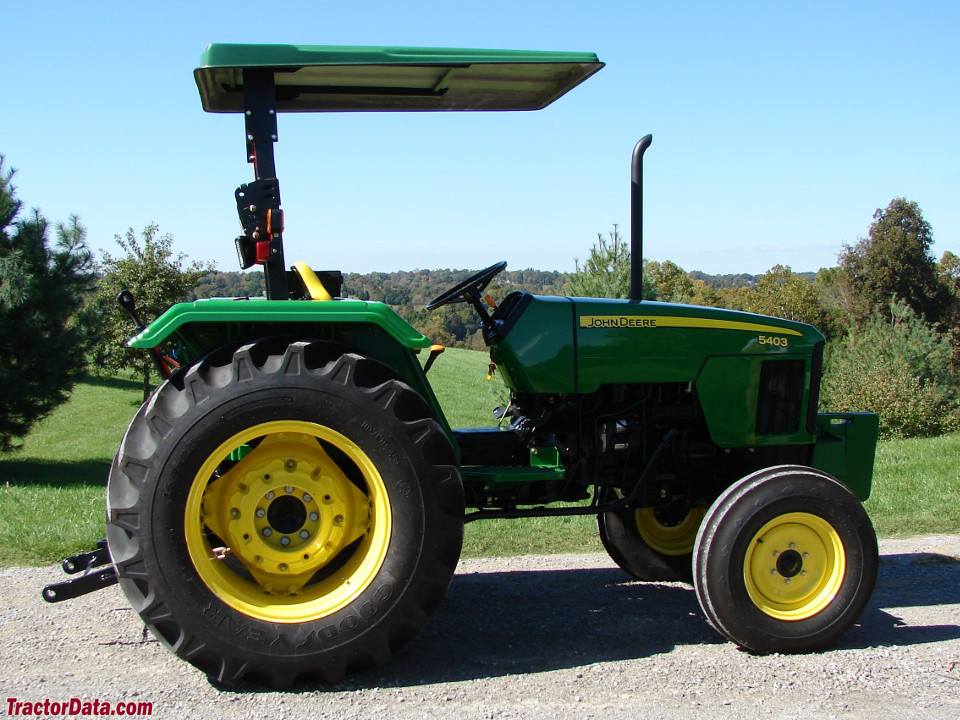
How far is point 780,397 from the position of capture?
459cm

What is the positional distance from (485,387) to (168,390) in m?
25.7

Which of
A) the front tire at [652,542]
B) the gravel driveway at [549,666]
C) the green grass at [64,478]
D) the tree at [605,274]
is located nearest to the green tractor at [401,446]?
the gravel driveway at [549,666]

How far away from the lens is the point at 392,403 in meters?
3.58

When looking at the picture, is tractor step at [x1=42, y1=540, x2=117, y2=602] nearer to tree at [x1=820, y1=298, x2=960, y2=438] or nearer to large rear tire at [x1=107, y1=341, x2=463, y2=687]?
large rear tire at [x1=107, y1=341, x2=463, y2=687]

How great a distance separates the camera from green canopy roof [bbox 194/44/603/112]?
3691mm

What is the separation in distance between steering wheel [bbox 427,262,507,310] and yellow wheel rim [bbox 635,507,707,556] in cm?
165

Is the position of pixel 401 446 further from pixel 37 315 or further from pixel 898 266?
pixel 898 266

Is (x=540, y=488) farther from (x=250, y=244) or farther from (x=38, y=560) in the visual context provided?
(x=38, y=560)

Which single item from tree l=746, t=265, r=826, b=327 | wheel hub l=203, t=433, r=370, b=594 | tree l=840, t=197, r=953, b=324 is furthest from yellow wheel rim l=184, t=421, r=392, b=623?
tree l=746, t=265, r=826, b=327

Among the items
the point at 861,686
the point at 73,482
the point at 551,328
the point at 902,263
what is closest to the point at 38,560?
the point at 551,328

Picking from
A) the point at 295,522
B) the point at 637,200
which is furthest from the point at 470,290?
the point at 295,522

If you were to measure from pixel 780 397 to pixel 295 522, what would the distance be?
2550 millimetres
